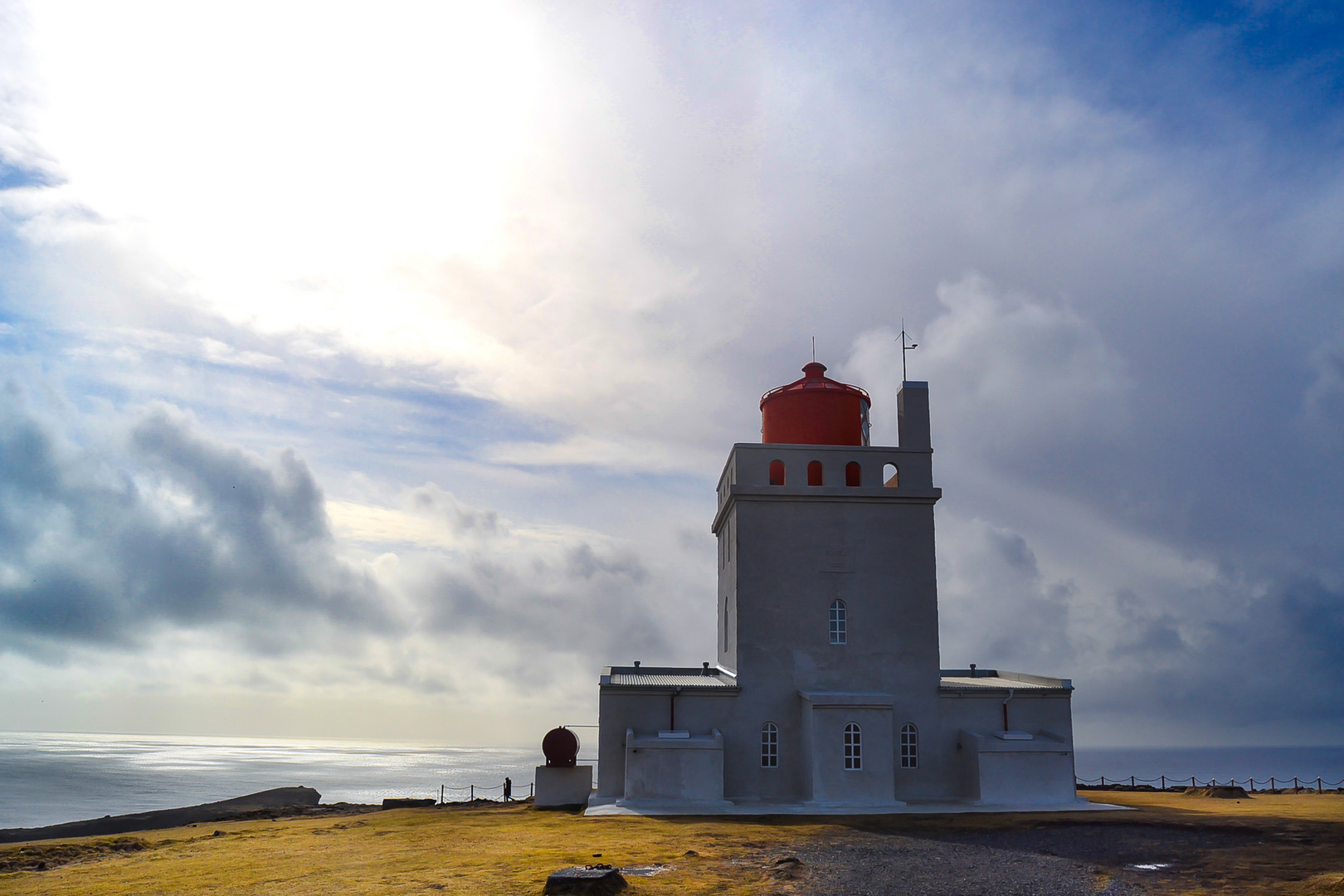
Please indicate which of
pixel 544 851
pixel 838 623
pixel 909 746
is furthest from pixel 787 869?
pixel 909 746

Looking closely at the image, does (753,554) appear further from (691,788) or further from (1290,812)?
(1290,812)

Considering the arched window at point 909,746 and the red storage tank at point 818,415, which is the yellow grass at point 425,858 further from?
the red storage tank at point 818,415

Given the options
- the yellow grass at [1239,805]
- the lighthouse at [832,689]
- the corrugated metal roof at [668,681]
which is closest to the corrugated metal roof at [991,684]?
the lighthouse at [832,689]

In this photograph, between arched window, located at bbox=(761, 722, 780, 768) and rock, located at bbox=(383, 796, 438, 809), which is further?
rock, located at bbox=(383, 796, 438, 809)

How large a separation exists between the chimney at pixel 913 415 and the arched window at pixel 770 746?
403 inches

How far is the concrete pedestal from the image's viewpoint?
26.6 m

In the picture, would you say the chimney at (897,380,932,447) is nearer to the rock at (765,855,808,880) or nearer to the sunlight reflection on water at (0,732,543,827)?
the rock at (765,855,808,880)

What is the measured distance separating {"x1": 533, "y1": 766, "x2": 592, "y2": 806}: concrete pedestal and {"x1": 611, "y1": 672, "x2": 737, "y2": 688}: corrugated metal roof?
291 centimetres

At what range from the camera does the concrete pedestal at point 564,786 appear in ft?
87.1

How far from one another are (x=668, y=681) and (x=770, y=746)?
391 cm

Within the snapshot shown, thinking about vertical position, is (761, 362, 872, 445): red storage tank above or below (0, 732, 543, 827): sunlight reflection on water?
above

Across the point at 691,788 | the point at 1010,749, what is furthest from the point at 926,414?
the point at 691,788

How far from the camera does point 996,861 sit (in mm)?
15508

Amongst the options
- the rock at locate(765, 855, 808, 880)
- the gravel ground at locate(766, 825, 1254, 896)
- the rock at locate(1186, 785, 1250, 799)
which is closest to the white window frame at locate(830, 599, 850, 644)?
the gravel ground at locate(766, 825, 1254, 896)
